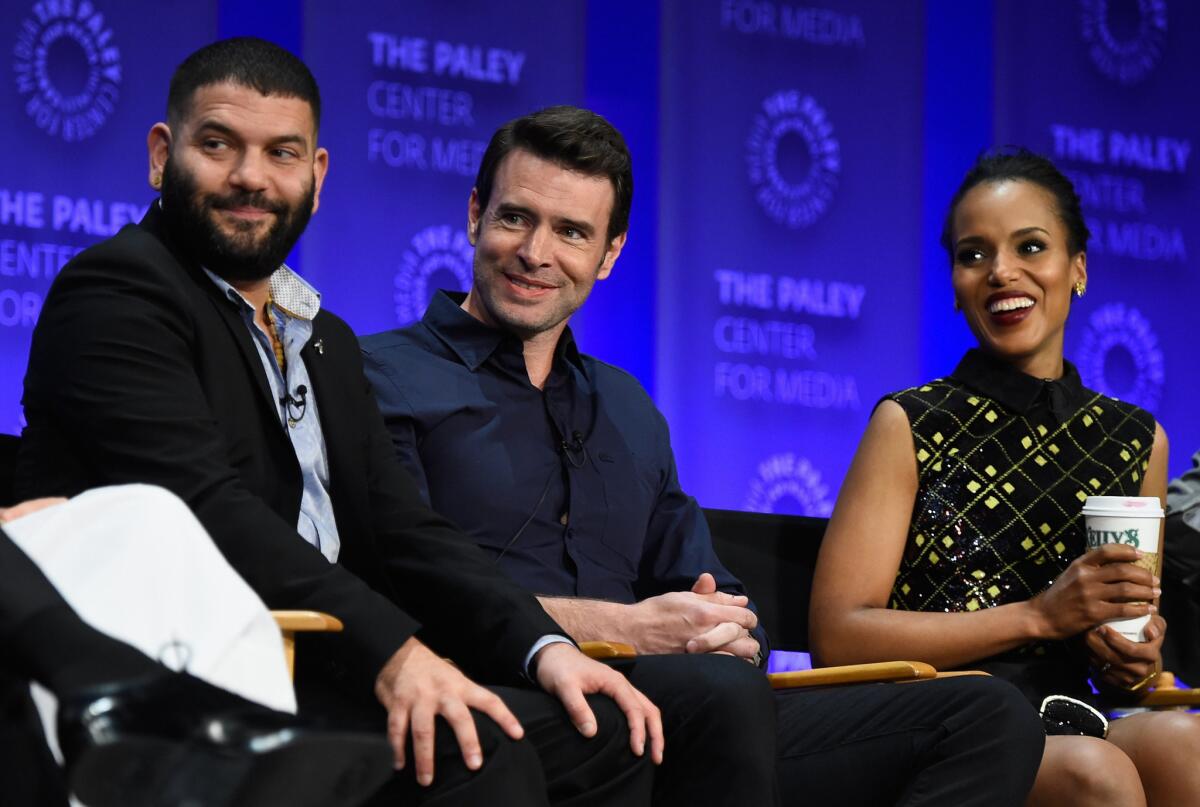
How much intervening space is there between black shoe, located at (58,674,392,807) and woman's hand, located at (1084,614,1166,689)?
5.40 feet

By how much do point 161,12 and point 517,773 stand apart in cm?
284

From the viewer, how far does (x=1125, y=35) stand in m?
5.28

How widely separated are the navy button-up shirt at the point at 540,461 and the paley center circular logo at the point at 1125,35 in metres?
2.92

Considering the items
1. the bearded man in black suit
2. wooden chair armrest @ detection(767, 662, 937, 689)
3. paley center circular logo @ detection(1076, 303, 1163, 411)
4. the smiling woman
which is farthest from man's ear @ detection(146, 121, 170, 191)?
paley center circular logo @ detection(1076, 303, 1163, 411)

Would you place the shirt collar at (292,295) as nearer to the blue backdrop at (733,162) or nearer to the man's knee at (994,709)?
the man's knee at (994,709)

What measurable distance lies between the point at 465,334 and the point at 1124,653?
130 cm

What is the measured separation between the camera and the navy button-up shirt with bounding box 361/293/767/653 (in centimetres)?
275

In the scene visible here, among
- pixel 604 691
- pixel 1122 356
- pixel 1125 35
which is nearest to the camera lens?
pixel 604 691

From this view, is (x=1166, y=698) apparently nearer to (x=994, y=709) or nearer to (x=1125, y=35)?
(x=994, y=709)

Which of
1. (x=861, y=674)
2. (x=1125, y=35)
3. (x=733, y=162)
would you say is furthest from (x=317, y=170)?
(x=1125, y=35)

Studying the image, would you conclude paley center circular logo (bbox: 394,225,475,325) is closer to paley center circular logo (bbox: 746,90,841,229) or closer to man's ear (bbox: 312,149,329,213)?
paley center circular logo (bbox: 746,90,841,229)

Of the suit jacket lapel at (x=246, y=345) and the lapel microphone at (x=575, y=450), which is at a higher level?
the suit jacket lapel at (x=246, y=345)

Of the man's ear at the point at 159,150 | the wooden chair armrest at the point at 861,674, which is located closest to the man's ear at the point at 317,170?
the man's ear at the point at 159,150

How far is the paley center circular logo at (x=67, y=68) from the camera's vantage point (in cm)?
395
